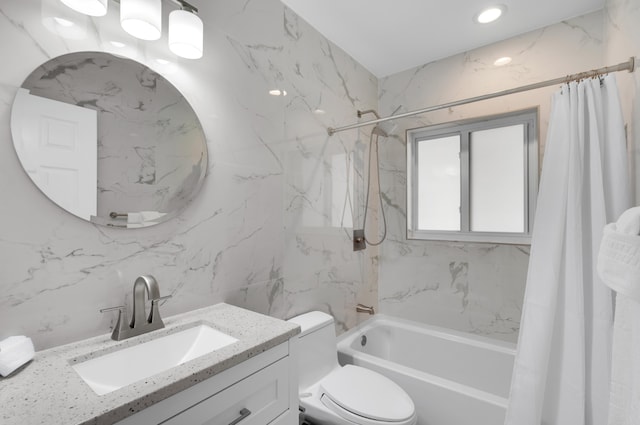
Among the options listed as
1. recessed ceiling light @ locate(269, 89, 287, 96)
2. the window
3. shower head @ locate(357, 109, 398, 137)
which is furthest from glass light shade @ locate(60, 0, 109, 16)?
the window

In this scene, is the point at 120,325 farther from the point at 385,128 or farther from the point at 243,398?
the point at 385,128

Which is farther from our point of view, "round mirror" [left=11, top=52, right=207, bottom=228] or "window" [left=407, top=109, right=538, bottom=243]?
"window" [left=407, top=109, right=538, bottom=243]

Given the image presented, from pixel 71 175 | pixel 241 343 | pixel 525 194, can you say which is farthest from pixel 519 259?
pixel 71 175

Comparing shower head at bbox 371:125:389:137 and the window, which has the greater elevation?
shower head at bbox 371:125:389:137

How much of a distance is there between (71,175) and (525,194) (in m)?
2.64

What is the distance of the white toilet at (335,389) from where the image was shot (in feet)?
4.49

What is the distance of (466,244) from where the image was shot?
2.28m

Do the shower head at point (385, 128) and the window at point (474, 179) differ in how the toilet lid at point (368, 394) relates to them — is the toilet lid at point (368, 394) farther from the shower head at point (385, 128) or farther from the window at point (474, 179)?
the shower head at point (385, 128)

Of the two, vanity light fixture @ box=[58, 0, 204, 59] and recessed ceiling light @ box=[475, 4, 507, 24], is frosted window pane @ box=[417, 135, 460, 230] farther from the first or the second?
vanity light fixture @ box=[58, 0, 204, 59]

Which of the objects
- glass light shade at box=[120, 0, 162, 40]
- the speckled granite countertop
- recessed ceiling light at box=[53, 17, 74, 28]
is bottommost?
the speckled granite countertop

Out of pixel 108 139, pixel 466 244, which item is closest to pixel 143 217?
pixel 108 139

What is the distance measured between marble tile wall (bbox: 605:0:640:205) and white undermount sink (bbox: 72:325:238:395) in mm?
1876

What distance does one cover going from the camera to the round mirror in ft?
2.93

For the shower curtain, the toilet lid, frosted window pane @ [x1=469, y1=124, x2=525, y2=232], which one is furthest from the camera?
frosted window pane @ [x1=469, y1=124, x2=525, y2=232]
